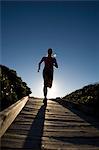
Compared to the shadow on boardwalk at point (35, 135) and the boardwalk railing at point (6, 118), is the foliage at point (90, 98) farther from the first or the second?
the boardwalk railing at point (6, 118)

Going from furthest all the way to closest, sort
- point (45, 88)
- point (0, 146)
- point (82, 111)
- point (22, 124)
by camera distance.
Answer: point (45, 88) < point (82, 111) < point (22, 124) < point (0, 146)

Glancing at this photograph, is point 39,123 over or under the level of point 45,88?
under

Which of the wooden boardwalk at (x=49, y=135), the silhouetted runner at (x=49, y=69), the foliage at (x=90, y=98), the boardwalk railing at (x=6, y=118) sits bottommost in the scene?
the wooden boardwalk at (x=49, y=135)

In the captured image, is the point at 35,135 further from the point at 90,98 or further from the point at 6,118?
the point at 90,98

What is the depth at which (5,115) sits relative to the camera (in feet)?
16.9

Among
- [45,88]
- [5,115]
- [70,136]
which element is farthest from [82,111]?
[5,115]

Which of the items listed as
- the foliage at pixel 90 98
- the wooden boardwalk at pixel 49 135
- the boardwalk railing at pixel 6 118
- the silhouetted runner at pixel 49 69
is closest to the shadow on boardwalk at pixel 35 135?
the wooden boardwalk at pixel 49 135

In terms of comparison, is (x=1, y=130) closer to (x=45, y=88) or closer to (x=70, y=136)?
(x=70, y=136)

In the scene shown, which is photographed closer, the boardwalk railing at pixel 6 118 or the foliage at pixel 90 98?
the boardwalk railing at pixel 6 118

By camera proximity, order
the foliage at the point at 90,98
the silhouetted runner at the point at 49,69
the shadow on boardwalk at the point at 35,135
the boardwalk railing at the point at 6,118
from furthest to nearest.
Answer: the silhouetted runner at the point at 49,69 → the foliage at the point at 90,98 → the boardwalk railing at the point at 6,118 → the shadow on boardwalk at the point at 35,135

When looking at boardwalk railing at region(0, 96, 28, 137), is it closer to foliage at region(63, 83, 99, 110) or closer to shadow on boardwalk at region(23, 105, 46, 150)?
shadow on boardwalk at region(23, 105, 46, 150)

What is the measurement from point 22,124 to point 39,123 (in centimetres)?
55

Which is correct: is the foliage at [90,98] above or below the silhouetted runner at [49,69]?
below

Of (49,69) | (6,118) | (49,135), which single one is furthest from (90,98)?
(6,118)
